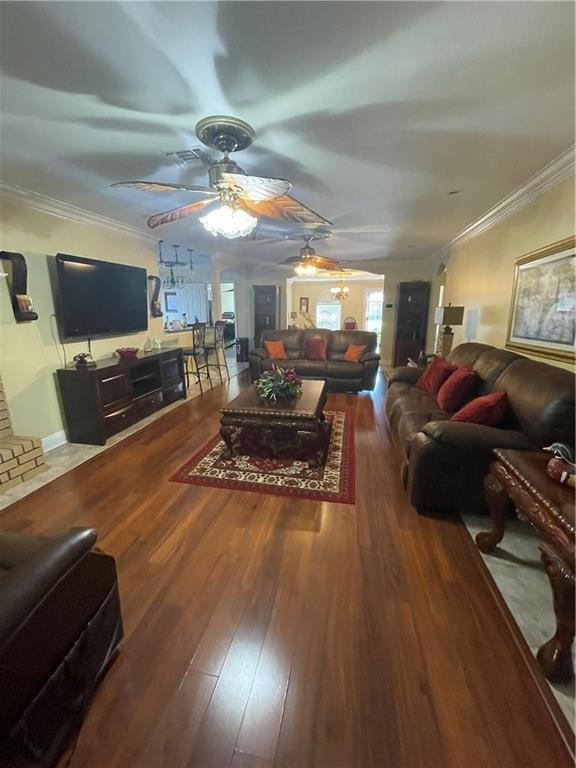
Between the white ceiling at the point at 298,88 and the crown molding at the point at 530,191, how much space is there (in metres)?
0.12

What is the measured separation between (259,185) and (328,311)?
396 inches

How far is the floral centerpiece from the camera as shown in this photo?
125 inches

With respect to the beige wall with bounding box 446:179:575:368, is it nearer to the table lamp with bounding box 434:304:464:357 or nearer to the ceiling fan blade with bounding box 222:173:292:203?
the table lamp with bounding box 434:304:464:357

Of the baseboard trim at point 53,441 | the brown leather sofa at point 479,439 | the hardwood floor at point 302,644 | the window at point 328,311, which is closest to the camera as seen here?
the hardwood floor at point 302,644

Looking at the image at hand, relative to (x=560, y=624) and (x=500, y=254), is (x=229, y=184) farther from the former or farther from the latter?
(x=500, y=254)

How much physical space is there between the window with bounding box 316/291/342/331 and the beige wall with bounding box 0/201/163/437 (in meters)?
8.47

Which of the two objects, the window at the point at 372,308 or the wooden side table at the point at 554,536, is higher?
the window at the point at 372,308

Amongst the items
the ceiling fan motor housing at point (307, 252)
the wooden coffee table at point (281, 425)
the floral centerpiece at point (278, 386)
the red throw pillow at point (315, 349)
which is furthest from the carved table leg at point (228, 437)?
the red throw pillow at point (315, 349)

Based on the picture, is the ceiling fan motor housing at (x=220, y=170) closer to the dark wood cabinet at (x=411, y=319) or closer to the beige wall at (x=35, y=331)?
the beige wall at (x=35, y=331)

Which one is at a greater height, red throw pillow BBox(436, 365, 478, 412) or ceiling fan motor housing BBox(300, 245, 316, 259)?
ceiling fan motor housing BBox(300, 245, 316, 259)

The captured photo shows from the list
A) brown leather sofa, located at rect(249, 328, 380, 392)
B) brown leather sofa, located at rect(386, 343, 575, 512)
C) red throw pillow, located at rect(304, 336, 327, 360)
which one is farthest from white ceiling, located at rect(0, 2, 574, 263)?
red throw pillow, located at rect(304, 336, 327, 360)

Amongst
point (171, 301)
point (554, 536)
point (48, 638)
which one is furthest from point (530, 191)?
point (171, 301)

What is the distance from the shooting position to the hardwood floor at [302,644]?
1102mm

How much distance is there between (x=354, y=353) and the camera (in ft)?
18.4
